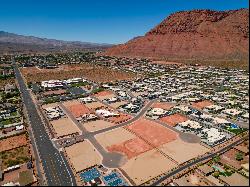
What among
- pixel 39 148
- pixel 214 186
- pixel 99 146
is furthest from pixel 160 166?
pixel 39 148

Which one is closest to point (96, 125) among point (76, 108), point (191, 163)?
point (76, 108)

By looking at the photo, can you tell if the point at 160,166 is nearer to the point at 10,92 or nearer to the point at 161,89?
the point at 161,89

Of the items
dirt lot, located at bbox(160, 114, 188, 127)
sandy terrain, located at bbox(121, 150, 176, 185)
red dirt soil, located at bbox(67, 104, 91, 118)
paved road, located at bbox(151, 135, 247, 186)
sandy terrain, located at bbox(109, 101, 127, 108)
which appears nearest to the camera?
paved road, located at bbox(151, 135, 247, 186)

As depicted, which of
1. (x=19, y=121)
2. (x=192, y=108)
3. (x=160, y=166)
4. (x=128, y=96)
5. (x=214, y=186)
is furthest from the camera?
(x=128, y=96)

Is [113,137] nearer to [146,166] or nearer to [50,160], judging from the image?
[146,166]

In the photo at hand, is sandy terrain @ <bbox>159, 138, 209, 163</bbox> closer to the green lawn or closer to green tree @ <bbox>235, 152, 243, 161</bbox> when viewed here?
green tree @ <bbox>235, 152, 243, 161</bbox>

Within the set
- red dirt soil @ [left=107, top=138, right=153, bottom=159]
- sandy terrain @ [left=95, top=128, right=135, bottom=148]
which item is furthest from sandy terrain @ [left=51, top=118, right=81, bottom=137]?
red dirt soil @ [left=107, top=138, right=153, bottom=159]

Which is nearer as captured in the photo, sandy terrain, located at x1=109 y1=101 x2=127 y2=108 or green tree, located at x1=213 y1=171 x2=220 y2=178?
green tree, located at x1=213 y1=171 x2=220 y2=178
